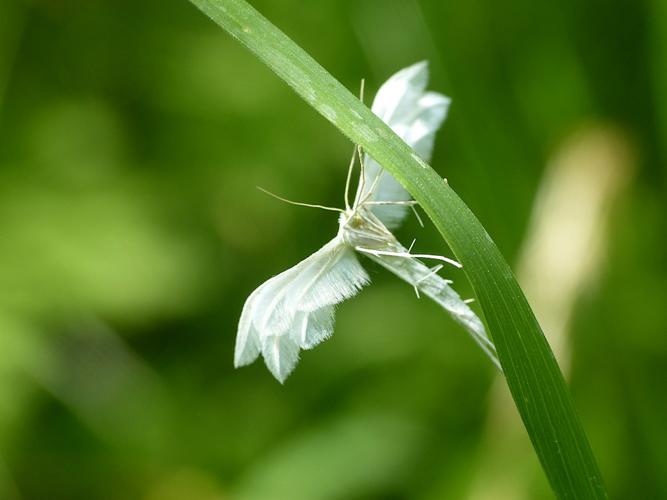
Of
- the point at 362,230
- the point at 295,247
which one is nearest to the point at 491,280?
the point at 362,230

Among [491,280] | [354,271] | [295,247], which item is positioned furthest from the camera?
[295,247]

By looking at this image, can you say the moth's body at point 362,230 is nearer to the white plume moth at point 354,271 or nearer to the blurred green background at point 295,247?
the white plume moth at point 354,271

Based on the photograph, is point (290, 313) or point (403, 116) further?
point (403, 116)

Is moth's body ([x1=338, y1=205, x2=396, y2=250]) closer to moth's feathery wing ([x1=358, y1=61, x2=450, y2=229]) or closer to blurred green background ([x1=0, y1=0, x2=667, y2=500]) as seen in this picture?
moth's feathery wing ([x1=358, y1=61, x2=450, y2=229])

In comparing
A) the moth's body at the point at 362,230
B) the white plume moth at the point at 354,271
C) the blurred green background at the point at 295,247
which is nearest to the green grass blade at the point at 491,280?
the white plume moth at the point at 354,271

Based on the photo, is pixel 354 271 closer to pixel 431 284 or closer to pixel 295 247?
pixel 431 284

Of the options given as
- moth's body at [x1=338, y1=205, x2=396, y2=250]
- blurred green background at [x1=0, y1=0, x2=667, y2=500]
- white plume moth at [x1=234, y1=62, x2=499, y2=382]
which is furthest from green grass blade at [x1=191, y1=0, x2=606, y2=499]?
blurred green background at [x1=0, y1=0, x2=667, y2=500]
